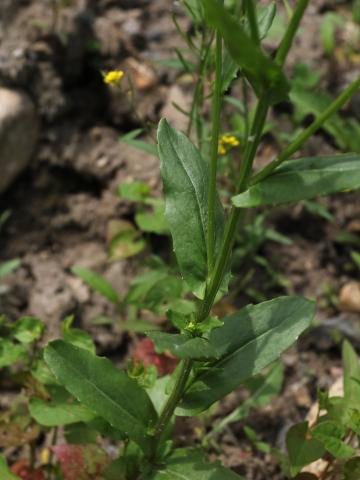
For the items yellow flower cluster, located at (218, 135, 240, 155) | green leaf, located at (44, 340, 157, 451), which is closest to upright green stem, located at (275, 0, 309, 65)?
green leaf, located at (44, 340, 157, 451)

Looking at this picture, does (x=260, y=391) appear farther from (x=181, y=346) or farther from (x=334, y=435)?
(x=181, y=346)

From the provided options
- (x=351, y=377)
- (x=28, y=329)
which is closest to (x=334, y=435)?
(x=351, y=377)

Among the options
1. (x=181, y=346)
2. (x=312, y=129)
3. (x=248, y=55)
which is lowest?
(x=181, y=346)

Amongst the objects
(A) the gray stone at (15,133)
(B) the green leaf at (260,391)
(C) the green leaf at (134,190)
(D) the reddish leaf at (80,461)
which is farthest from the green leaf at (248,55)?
(A) the gray stone at (15,133)

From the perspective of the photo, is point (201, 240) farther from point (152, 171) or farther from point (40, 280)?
point (152, 171)

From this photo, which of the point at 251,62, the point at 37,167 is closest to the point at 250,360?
the point at 251,62

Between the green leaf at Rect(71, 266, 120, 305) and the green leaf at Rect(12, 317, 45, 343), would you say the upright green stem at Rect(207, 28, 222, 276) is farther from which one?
the green leaf at Rect(71, 266, 120, 305)
